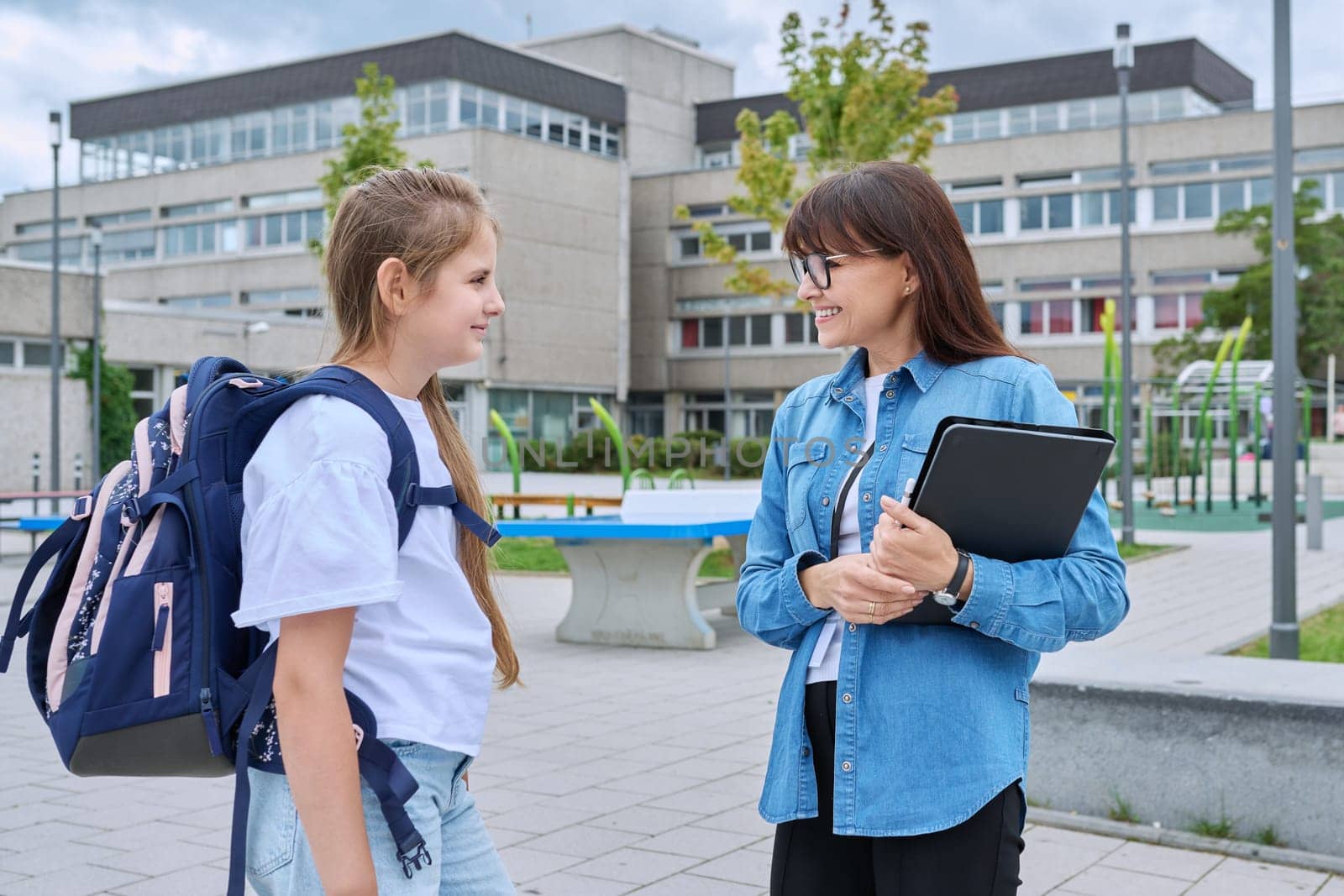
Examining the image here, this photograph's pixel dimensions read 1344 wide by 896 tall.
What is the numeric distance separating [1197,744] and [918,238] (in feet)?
10.3

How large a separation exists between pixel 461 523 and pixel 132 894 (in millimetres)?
2989

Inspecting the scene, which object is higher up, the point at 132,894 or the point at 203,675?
the point at 203,675

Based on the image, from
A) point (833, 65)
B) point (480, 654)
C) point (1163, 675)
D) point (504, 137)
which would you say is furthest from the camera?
point (504, 137)

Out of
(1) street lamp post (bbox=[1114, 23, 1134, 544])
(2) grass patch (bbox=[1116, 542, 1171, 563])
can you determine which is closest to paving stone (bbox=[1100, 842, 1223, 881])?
(1) street lamp post (bbox=[1114, 23, 1134, 544])

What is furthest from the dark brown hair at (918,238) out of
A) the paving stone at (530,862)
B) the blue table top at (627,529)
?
the blue table top at (627,529)

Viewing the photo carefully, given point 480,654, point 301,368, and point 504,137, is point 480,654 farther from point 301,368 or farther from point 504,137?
point 504,137

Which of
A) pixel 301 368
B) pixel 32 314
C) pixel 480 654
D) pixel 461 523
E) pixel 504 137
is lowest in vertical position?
pixel 480 654

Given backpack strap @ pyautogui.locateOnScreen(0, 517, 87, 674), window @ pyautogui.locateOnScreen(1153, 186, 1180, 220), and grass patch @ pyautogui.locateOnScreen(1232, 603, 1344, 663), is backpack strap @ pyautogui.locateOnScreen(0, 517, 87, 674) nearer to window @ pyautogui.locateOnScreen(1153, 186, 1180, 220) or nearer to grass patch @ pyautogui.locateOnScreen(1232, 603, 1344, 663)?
grass patch @ pyautogui.locateOnScreen(1232, 603, 1344, 663)

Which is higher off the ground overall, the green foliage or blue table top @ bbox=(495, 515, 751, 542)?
the green foliage

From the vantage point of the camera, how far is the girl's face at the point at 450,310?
2027 mm

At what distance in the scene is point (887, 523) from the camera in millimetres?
2027

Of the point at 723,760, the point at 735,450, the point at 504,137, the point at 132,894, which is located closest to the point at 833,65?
the point at 723,760

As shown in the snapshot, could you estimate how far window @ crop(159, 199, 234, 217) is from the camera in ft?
200

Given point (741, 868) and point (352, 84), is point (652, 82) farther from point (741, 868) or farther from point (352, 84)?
point (741, 868)
